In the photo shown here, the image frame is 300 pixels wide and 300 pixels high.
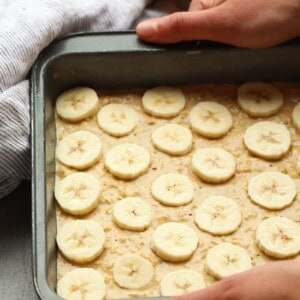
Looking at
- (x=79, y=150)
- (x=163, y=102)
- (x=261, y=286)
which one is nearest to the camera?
(x=261, y=286)

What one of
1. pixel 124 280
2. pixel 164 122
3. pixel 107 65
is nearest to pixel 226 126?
pixel 164 122

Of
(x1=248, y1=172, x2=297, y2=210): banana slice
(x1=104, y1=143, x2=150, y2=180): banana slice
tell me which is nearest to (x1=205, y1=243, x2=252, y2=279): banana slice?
(x1=248, y1=172, x2=297, y2=210): banana slice

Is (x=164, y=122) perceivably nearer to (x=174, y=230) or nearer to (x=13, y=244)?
(x=174, y=230)

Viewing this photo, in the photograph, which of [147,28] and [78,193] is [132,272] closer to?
[78,193]

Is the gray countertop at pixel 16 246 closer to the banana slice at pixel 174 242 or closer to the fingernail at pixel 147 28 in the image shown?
the banana slice at pixel 174 242

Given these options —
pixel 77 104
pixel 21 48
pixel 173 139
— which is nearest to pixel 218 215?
pixel 173 139

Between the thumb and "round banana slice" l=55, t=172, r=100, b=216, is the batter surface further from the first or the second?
the thumb
